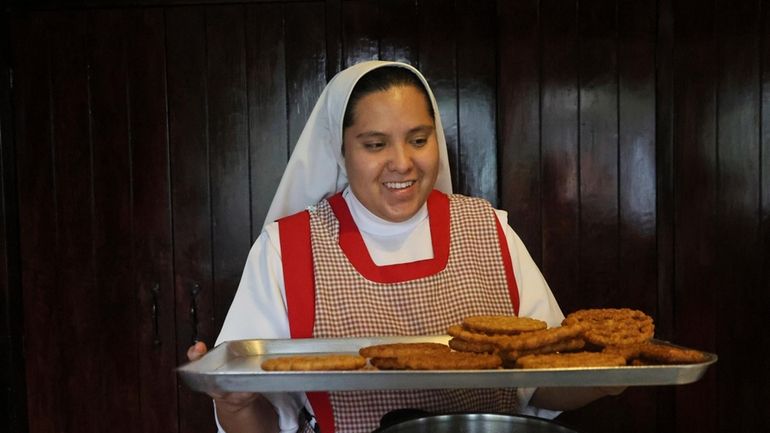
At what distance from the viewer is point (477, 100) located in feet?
8.65

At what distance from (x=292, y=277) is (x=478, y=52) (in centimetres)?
144

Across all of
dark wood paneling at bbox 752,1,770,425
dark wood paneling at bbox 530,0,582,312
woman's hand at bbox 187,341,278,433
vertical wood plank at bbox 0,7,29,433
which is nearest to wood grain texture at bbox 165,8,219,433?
vertical wood plank at bbox 0,7,29,433

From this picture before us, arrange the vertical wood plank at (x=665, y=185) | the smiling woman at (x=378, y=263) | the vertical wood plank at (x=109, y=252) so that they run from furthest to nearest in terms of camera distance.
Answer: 1. the vertical wood plank at (x=109, y=252)
2. the vertical wood plank at (x=665, y=185)
3. the smiling woman at (x=378, y=263)

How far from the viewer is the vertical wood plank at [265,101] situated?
8.61 feet

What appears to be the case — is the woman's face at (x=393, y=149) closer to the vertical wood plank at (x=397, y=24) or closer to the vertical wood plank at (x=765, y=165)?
the vertical wood plank at (x=397, y=24)

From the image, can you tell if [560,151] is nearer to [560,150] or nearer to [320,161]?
[560,150]

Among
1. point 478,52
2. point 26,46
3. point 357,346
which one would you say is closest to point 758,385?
point 478,52

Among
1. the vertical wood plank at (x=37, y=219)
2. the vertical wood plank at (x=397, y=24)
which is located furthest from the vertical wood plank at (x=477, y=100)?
the vertical wood plank at (x=37, y=219)

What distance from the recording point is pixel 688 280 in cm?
265

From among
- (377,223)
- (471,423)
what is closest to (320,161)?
(377,223)

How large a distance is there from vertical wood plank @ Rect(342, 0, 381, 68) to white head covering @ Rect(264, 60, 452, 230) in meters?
0.84

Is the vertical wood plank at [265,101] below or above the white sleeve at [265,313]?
above

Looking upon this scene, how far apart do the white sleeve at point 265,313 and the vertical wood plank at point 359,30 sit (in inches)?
47.2

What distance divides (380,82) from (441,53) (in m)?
1.05
